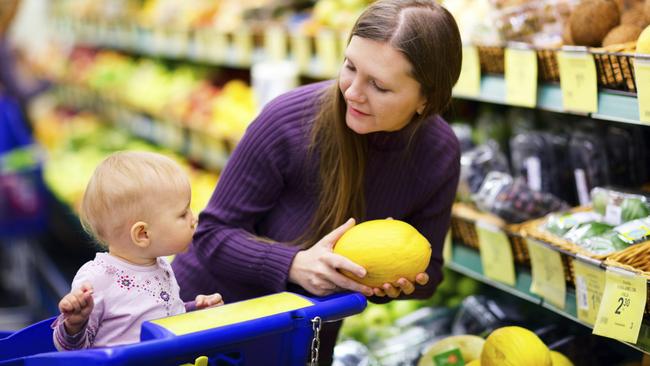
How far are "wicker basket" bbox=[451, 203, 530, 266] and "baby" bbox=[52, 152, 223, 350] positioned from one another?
0.87 metres

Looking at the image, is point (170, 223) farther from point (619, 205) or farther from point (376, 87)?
point (619, 205)

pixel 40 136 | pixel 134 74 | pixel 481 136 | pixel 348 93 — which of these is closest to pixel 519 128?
pixel 481 136

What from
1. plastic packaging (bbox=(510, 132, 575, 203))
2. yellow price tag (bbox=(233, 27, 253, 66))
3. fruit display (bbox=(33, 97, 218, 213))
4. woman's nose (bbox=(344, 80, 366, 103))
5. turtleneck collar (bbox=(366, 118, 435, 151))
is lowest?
fruit display (bbox=(33, 97, 218, 213))

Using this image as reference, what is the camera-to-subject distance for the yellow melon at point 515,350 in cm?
168

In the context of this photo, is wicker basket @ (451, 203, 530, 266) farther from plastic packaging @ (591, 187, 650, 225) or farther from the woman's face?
the woman's face

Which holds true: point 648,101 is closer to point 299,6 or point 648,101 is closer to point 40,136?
point 299,6

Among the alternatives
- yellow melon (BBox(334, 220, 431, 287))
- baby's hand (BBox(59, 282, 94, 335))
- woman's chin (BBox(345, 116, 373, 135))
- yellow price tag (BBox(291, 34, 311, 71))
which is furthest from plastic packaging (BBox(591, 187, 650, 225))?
yellow price tag (BBox(291, 34, 311, 71))

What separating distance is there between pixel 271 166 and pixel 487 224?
64 cm

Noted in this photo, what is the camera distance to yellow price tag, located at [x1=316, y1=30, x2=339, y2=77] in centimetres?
294

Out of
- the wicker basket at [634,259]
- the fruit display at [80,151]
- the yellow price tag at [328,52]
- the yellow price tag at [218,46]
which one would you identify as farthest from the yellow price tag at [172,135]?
the wicker basket at [634,259]

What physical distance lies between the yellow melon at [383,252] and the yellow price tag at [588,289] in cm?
37

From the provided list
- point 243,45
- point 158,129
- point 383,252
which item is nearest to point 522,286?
point 383,252

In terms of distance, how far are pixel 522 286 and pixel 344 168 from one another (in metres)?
0.60

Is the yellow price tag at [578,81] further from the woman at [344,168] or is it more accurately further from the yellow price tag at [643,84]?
the woman at [344,168]
